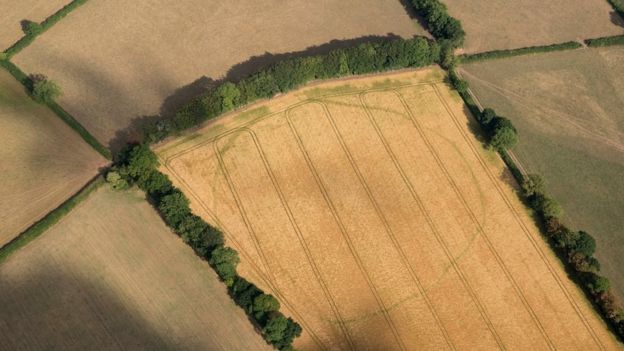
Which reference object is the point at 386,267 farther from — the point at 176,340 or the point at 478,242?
the point at 176,340

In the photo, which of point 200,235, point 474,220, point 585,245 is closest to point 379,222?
point 474,220

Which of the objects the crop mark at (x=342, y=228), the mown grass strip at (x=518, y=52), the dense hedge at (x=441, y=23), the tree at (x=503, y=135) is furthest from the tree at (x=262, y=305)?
the mown grass strip at (x=518, y=52)

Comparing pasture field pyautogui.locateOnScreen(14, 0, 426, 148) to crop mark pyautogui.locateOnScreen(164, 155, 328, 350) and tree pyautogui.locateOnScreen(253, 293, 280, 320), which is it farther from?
tree pyautogui.locateOnScreen(253, 293, 280, 320)

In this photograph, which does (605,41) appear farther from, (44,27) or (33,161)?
(44,27)

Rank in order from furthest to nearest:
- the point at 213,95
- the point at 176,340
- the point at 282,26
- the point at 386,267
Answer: the point at 282,26 < the point at 213,95 < the point at 386,267 < the point at 176,340

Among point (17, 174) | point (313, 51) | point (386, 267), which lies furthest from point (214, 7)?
point (386, 267)

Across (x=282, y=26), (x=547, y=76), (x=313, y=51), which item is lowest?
(x=547, y=76)
